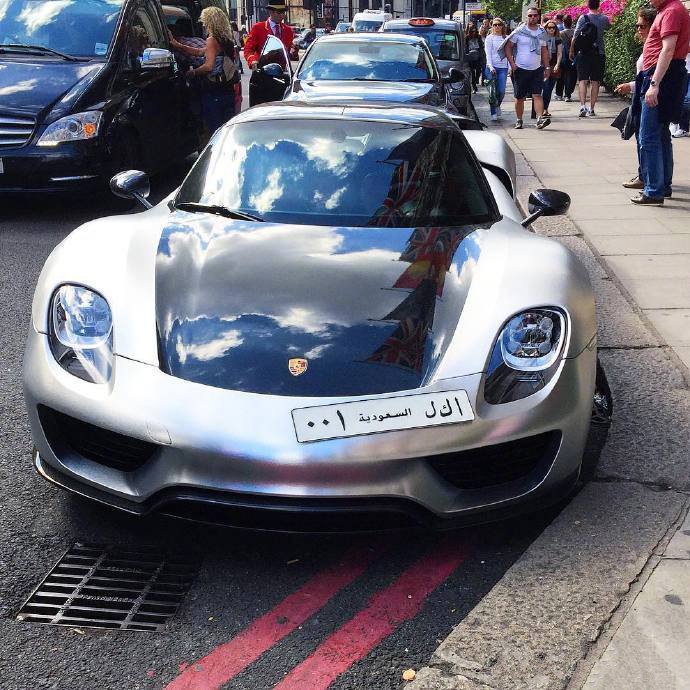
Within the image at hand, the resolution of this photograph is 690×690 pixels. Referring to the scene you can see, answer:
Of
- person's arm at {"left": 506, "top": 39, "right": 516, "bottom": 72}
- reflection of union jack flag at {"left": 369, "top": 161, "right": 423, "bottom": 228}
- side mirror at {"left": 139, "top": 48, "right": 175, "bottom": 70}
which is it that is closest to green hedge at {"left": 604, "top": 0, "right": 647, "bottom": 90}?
person's arm at {"left": 506, "top": 39, "right": 516, "bottom": 72}

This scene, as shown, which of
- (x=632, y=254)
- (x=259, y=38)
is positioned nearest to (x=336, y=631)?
(x=632, y=254)

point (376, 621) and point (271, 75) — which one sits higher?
point (376, 621)

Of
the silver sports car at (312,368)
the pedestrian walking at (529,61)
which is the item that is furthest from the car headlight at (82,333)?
the pedestrian walking at (529,61)

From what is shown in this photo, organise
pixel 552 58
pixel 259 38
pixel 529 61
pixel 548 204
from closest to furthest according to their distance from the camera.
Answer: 1. pixel 548 204
2. pixel 259 38
3. pixel 529 61
4. pixel 552 58

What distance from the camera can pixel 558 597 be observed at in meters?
2.93

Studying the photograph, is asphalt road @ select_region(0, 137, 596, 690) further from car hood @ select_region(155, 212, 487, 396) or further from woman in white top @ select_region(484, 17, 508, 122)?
woman in white top @ select_region(484, 17, 508, 122)

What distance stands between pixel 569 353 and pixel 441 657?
112 cm

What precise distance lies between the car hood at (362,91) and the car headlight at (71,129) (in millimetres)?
2255

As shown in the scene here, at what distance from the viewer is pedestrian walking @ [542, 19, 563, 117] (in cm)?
1686

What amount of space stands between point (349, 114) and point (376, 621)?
2665mm

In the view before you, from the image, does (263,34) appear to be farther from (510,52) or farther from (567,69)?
(567,69)

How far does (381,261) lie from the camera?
3.68m

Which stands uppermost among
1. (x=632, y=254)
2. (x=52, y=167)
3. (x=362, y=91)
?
(x=362, y=91)

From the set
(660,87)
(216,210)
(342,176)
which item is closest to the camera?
(216,210)
